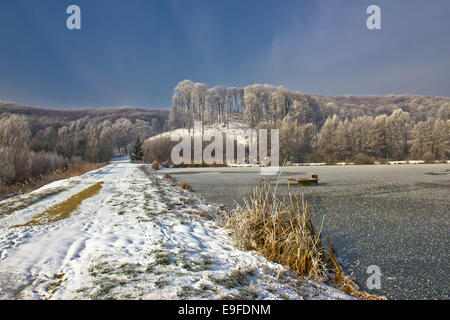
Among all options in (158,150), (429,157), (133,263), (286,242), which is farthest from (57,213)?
(429,157)

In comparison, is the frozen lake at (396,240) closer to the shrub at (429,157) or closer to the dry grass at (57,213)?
the dry grass at (57,213)

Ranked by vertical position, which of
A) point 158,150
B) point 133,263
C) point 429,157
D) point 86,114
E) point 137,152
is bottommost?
point 133,263

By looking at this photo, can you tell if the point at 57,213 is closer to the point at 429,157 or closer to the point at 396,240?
the point at 396,240

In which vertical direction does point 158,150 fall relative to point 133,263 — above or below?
above

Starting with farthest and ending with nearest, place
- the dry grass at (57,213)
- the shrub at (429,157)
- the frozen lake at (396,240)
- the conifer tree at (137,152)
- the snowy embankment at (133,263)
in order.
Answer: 1. the conifer tree at (137,152)
2. the shrub at (429,157)
3. the dry grass at (57,213)
4. the frozen lake at (396,240)
5. the snowy embankment at (133,263)

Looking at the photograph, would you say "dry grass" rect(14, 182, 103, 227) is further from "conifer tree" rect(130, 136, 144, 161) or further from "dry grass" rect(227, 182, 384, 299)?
"conifer tree" rect(130, 136, 144, 161)

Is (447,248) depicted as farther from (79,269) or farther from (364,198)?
(79,269)

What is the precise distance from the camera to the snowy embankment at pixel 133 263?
1.94m

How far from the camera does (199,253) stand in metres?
2.90

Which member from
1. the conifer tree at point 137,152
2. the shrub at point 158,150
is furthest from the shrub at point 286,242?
the conifer tree at point 137,152

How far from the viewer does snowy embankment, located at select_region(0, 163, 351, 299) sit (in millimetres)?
1938

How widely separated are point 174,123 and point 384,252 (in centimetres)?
5829

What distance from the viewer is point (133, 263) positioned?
248 centimetres
